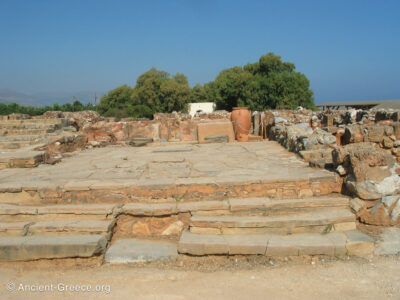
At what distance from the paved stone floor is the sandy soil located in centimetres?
93

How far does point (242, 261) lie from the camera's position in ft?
8.30

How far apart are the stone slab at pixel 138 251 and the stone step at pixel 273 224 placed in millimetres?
297

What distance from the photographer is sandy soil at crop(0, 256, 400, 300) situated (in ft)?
6.93

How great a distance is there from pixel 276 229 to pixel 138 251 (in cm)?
124

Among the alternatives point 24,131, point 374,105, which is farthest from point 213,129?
point 374,105

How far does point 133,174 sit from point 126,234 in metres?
0.96

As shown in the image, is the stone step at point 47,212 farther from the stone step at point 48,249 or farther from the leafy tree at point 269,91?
the leafy tree at point 269,91

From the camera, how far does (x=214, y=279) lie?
7.55 ft

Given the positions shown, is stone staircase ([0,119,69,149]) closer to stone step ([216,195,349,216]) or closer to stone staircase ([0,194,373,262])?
stone staircase ([0,194,373,262])

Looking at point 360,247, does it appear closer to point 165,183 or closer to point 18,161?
point 165,183

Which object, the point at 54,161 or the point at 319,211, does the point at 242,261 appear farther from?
the point at 54,161

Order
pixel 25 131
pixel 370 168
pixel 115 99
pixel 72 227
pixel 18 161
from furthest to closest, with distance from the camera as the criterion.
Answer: pixel 115 99 < pixel 25 131 < pixel 18 161 < pixel 370 168 < pixel 72 227

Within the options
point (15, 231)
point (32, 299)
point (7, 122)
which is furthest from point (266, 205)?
point (7, 122)

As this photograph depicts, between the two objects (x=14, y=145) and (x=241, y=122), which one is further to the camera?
(x=241, y=122)
